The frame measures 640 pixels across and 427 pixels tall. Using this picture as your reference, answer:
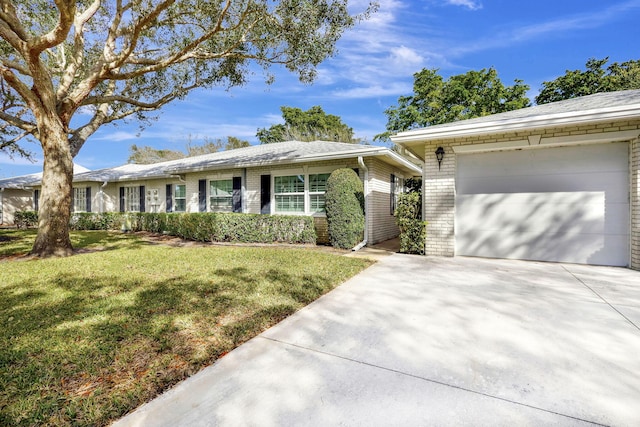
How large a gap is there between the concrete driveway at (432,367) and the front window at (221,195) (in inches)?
349

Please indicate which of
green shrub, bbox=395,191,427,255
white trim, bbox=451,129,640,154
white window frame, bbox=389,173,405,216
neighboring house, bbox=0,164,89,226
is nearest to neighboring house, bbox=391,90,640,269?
white trim, bbox=451,129,640,154

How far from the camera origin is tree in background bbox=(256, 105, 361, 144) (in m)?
32.3

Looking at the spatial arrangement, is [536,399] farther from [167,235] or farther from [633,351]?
[167,235]

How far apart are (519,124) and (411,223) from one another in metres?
2.98

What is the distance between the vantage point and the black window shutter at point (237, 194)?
11211mm

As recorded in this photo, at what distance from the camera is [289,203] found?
10.3 metres

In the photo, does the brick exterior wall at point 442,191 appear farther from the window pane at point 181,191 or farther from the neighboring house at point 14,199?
the neighboring house at point 14,199

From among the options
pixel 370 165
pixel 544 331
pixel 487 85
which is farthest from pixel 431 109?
pixel 544 331

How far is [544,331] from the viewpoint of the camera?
282cm

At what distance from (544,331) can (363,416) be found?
7.24 feet

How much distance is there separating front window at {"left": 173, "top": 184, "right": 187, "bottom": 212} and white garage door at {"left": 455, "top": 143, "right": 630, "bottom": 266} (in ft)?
37.7

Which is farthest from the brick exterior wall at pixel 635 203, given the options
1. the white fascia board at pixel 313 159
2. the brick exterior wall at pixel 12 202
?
the brick exterior wall at pixel 12 202

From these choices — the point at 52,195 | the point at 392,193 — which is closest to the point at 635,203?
the point at 392,193

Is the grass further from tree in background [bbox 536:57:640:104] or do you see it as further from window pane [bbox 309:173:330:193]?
tree in background [bbox 536:57:640:104]
